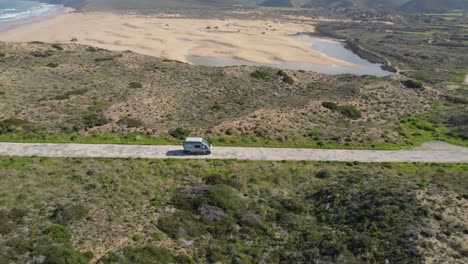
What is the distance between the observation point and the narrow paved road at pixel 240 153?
111 ft

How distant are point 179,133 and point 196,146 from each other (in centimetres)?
525

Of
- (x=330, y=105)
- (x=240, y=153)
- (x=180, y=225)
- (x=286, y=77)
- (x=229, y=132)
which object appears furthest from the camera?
(x=286, y=77)

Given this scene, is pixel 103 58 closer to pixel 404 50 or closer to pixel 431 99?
pixel 431 99

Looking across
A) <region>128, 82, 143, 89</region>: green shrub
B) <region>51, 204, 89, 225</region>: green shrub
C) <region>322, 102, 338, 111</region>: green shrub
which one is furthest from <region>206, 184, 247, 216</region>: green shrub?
<region>128, 82, 143, 89</region>: green shrub

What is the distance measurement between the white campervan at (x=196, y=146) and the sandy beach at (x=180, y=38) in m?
56.8

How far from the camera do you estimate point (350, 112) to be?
1887 inches

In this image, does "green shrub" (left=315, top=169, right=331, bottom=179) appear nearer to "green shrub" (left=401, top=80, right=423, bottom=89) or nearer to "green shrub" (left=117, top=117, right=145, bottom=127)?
"green shrub" (left=117, top=117, right=145, bottom=127)

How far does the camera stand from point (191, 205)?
26578mm

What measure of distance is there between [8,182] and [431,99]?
56513 mm

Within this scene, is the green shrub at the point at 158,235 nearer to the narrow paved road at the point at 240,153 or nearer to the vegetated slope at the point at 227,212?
the vegetated slope at the point at 227,212

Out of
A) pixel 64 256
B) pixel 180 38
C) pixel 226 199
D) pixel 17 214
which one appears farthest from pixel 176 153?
pixel 180 38

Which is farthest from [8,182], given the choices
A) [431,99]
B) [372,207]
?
[431,99]

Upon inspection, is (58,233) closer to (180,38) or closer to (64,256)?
(64,256)

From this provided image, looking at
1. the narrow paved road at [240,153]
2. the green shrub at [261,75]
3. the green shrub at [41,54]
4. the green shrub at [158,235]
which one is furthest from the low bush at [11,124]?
the green shrub at [261,75]
